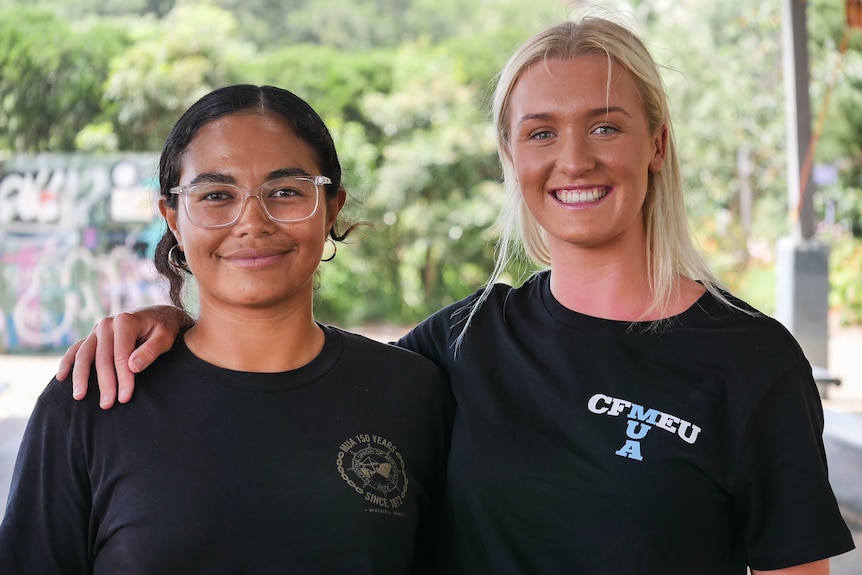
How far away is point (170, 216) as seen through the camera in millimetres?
1930

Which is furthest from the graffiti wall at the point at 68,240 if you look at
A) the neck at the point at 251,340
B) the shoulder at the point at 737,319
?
the shoulder at the point at 737,319

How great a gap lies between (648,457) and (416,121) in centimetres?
1050

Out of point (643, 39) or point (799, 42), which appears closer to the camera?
point (643, 39)

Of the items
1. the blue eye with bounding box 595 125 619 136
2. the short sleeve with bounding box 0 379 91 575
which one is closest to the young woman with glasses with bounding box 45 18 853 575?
the blue eye with bounding box 595 125 619 136

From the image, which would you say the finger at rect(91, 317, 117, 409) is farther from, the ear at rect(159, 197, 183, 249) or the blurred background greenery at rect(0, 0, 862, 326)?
the blurred background greenery at rect(0, 0, 862, 326)

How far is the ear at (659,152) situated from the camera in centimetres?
216

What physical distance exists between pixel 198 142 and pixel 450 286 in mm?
10424

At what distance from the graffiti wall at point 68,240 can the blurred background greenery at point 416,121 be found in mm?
2034

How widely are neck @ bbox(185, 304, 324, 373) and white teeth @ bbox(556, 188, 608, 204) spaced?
24.8 inches

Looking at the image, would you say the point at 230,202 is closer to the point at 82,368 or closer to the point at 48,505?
the point at 82,368

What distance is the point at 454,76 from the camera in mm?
12062

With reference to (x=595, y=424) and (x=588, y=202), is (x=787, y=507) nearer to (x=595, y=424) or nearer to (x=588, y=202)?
(x=595, y=424)

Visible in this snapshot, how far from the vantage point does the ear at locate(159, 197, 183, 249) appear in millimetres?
1920

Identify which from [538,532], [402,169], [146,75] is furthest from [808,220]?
[146,75]
